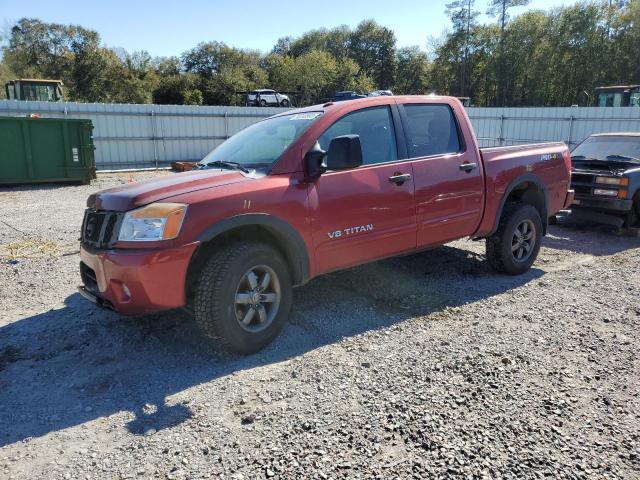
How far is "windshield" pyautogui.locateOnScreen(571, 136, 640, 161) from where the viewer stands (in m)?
8.62

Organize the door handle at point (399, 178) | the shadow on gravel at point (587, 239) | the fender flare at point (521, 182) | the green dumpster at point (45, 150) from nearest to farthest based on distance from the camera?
the door handle at point (399, 178) < the fender flare at point (521, 182) < the shadow on gravel at point (587, 239) < the green dumpster at point (45, 150)

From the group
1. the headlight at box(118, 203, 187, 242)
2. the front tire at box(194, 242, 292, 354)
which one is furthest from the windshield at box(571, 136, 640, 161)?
the headlight at box(118, 203, 187, 242)

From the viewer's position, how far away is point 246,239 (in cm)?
396

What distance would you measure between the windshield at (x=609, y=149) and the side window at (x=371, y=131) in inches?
226

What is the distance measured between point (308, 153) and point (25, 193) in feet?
37.8

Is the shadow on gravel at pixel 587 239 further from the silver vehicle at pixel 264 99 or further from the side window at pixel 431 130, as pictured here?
the silver vehicle at pixel 264 99

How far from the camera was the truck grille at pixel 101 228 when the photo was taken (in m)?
3.58

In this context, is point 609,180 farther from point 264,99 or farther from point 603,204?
point 264,99

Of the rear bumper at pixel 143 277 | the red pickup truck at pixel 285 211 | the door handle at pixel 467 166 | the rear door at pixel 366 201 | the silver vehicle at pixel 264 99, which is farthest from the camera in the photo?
the silver vehicle at pixel 264 99

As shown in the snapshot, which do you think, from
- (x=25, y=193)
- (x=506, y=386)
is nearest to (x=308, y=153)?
(x=506, y=386)

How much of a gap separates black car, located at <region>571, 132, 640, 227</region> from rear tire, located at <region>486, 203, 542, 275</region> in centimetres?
292

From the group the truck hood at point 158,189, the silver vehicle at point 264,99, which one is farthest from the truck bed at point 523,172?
the silver vehicle at point 264,99

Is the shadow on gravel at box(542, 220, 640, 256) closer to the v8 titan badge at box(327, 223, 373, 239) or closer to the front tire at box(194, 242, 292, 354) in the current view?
the v8 titan badge at box(327, 223, 373, 239)

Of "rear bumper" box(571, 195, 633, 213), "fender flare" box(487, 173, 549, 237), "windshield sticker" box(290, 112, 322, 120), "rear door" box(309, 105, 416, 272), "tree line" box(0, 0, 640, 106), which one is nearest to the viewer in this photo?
"rear door" box(309, 105, 416, 272)
